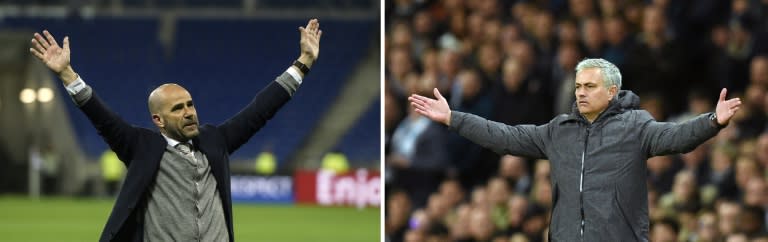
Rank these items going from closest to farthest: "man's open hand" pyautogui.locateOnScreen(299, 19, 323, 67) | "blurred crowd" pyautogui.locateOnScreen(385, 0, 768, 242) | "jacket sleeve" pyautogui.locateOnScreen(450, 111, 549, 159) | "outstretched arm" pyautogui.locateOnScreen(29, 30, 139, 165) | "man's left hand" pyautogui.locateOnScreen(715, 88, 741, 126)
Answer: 1. "man's left hand" pyautogui.locateOnScreen(715, 88, 741, 126)
2. "outstretched arm" pyautogui.locateOnScreen(29, 30, 139, 165)
3. "jacket sleeve" pyautogui.locateOnScreen(450, 111, 549, 159)
4. "man's open hand" pyautogui.locateOnScreen(299, 19, 323, 67)
5. "blurred crowd" pyautogui.locateOnScreen(385, 0, 768, 242)

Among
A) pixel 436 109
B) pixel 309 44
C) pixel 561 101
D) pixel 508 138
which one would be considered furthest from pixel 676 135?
pixel 561 101

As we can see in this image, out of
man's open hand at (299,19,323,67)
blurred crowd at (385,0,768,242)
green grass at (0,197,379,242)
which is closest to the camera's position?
man's open hand at (299,19,323,67)

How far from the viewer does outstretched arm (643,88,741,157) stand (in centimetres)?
494

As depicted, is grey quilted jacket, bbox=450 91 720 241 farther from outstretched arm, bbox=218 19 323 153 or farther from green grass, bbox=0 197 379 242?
green grass, bbox=0 197 379 242

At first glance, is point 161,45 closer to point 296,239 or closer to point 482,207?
point 296,239

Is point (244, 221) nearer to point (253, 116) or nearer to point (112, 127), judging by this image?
point (253, 116)

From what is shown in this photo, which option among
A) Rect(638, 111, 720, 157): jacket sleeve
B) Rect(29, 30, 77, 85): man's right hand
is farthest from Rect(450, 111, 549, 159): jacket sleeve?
Rect(29, 30, 77, 85): man's right hand

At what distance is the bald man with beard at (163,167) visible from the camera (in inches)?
204

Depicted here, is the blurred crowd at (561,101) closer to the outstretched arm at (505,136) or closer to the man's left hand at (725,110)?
the outstretched arm at (505,136)

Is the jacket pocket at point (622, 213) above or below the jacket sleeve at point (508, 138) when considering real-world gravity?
below

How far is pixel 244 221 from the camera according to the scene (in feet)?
73.2

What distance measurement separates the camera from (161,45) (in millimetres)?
33781

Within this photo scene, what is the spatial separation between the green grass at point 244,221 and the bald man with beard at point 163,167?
41.7 feet

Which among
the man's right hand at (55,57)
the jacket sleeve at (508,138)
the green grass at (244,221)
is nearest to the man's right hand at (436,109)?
the jacket sleeve at (508,138)
